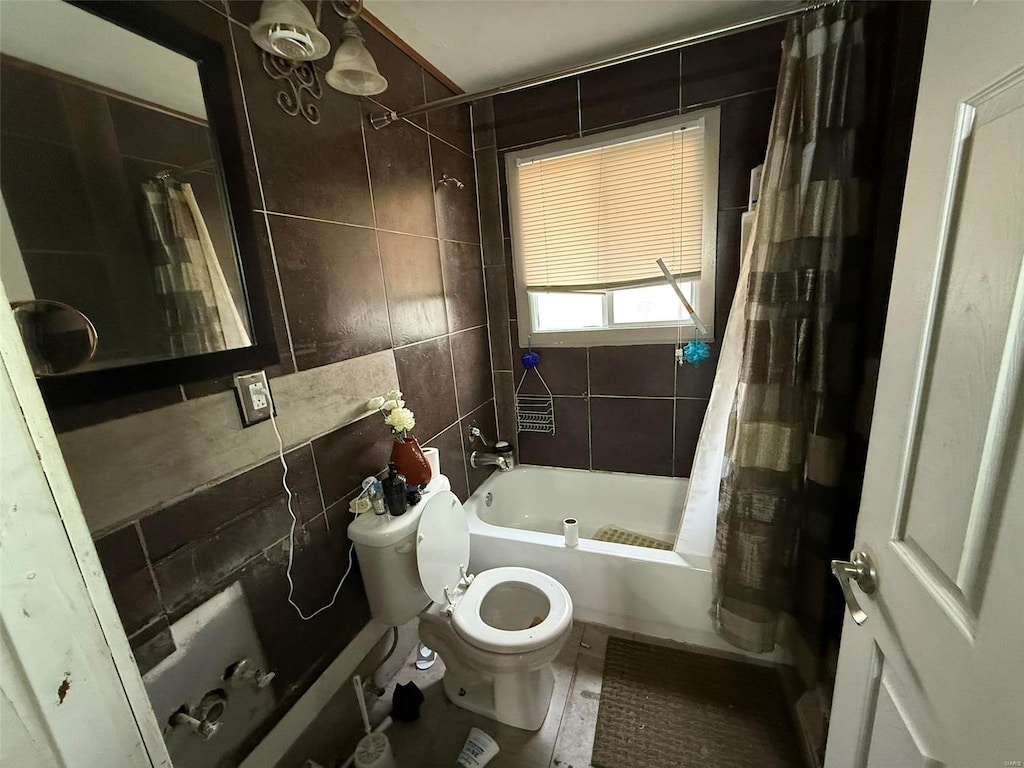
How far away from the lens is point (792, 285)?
4.00ft

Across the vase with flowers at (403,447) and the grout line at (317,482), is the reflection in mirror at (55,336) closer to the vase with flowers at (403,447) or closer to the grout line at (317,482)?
the grout line at (317,482)

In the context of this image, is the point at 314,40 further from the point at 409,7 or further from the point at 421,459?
the point at 421,459

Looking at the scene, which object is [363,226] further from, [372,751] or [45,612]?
[372,751]

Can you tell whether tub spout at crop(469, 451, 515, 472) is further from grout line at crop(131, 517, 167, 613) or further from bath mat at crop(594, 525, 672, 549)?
grout line at crop(131, 517, 167, 613)

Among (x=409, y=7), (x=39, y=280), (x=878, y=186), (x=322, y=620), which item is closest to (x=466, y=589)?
(x=322, y=620)

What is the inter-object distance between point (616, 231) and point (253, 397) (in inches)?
68.2

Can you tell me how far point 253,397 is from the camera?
1037 mm

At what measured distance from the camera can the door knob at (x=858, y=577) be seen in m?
0.67

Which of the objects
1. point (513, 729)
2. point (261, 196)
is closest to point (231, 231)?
point (261, 196)

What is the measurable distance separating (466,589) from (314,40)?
1683 millimetres

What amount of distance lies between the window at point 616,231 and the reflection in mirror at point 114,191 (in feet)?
4.88

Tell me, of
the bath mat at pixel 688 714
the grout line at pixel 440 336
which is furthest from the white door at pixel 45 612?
the bath mat at pixel 688 714

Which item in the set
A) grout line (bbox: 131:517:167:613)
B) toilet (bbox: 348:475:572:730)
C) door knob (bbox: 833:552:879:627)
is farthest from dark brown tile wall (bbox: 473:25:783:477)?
grout line (bbox: 131:517:167:613)

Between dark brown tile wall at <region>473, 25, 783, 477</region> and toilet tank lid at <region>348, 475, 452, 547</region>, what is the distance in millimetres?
1178
